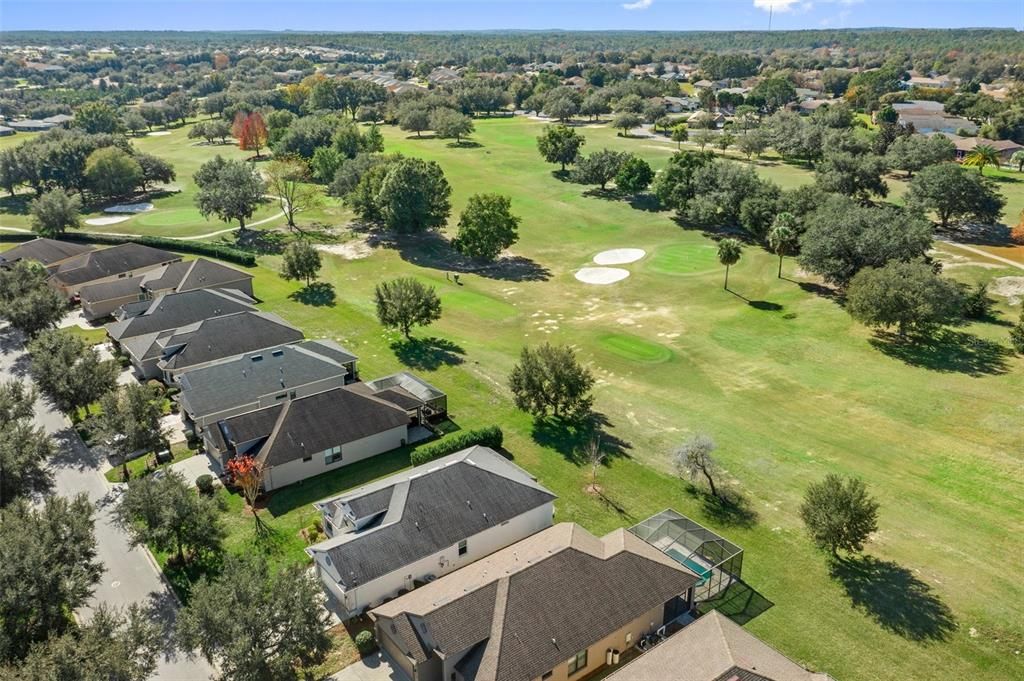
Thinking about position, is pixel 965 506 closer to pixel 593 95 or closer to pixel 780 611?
pixel 780 611

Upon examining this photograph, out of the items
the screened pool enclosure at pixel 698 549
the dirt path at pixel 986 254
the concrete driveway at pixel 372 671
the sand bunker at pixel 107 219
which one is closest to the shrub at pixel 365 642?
the concrete driveway at pixel 372 671

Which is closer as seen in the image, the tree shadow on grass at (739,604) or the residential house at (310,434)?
the tree shadow on grass at (739,604)

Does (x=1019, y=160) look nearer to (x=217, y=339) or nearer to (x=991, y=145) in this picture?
(x=991, y=145)

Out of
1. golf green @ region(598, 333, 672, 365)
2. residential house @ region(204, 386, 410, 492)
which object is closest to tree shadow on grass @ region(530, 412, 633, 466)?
residential house @ region(204, 386, 410, 492)

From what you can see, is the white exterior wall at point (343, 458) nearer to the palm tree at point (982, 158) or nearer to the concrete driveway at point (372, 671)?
the concrete driveway at point (372, 671)

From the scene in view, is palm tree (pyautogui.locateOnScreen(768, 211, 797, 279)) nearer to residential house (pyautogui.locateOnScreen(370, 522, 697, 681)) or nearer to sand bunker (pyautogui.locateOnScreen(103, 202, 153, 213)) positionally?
residential house (pyautogui.locateOnScreen(370, 522, 697, 681))

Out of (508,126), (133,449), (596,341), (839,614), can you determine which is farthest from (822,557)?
(508,126)
